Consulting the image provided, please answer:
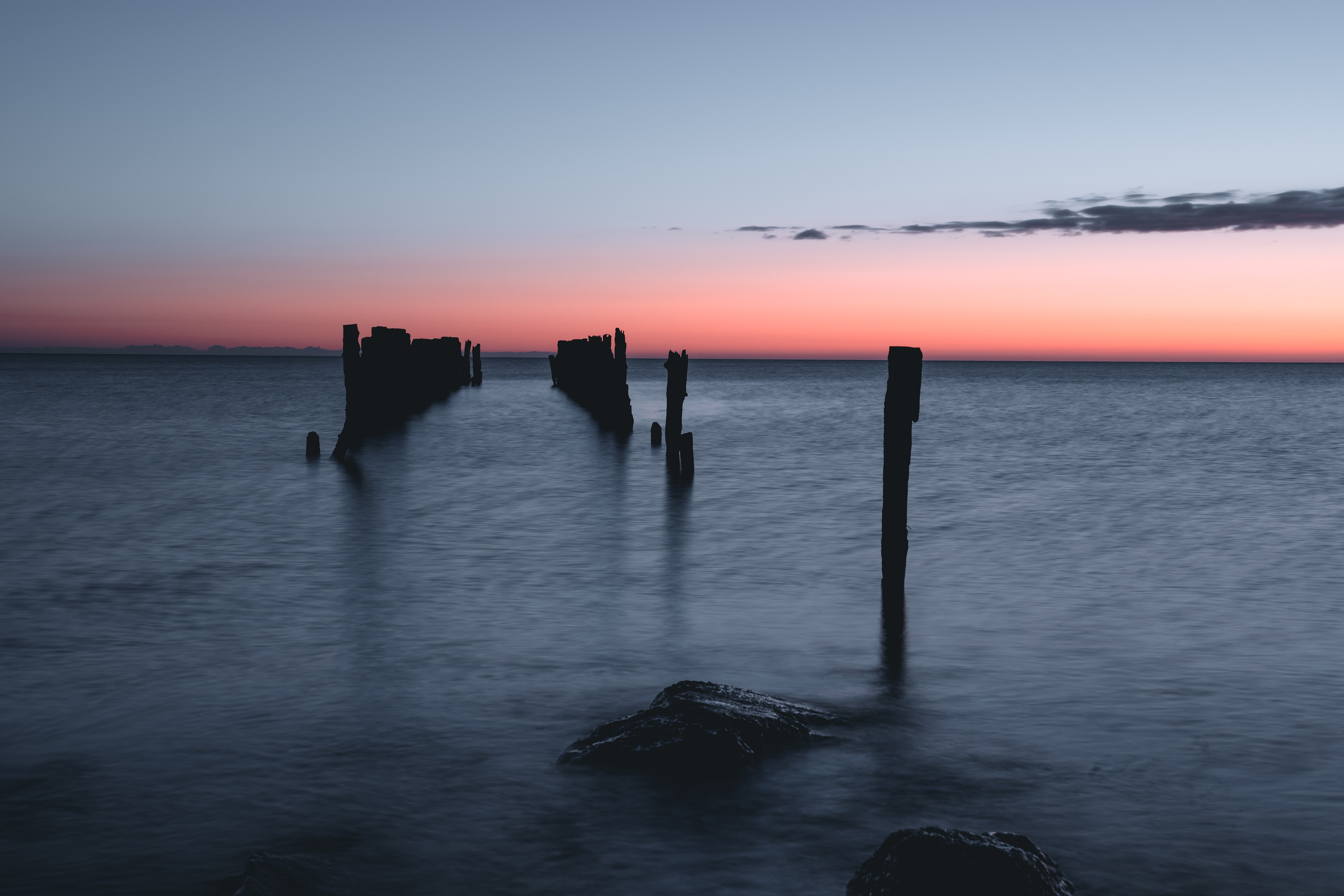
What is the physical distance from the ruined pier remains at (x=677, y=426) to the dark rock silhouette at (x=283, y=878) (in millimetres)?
16433

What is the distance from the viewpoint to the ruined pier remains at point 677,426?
70.7 feet

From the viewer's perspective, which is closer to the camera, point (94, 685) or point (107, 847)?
point (107, 847)

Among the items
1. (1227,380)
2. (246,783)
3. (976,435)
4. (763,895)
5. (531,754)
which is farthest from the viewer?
(1227,380)

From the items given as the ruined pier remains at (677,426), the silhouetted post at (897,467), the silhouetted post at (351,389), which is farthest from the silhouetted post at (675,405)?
the silhouetted post at (897,467)

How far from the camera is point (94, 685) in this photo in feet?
25.9

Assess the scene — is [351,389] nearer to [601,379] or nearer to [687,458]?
[687,458]

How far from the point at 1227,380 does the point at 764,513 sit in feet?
415

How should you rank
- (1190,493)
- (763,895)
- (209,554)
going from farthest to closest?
1. (1190,493)
2. (209,554)
3. (763,895)

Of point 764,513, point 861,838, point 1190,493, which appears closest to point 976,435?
point 1190,493

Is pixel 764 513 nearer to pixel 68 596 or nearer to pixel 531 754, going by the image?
pixel 68 596

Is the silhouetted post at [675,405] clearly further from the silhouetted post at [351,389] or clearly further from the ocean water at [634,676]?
the silhouetted post at [351,389]

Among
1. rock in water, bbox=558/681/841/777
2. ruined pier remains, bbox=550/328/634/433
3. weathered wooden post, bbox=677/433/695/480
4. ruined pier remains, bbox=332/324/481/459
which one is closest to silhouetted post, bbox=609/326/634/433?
ruined pier remains, bbox=550/328/634/433

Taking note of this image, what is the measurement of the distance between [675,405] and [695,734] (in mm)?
17115

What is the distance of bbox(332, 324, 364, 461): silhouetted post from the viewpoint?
76.2 feet
